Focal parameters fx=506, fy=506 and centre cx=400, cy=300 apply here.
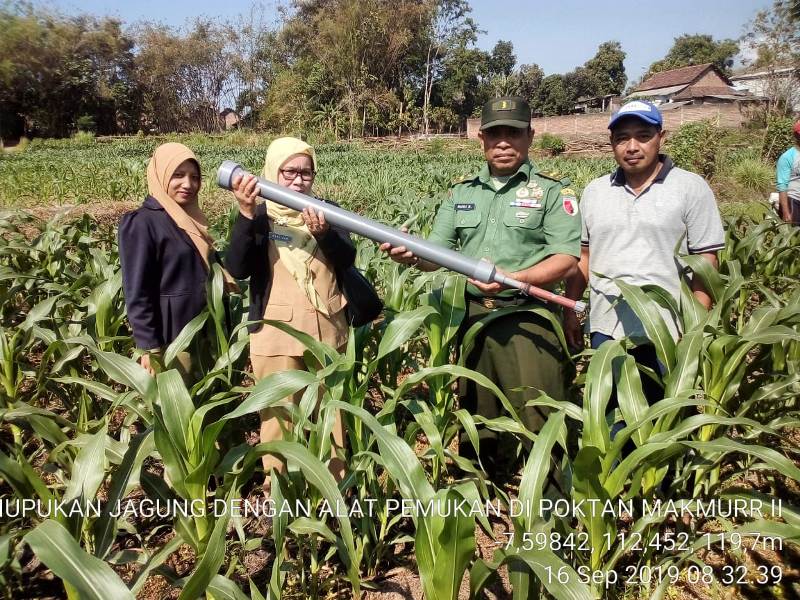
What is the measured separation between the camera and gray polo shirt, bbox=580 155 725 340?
1.88 m

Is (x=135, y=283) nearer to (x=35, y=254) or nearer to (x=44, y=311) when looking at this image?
(x=44, y=311)

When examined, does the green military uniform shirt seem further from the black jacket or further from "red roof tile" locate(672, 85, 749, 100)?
"red roof tile" locate(672, 85, 749, 100)

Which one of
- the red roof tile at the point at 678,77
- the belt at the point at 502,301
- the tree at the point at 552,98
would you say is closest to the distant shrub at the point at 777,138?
the belt at the point at 502,301

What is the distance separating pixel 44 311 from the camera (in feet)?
7.59

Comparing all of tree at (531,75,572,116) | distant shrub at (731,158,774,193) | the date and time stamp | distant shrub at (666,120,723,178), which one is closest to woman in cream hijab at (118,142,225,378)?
the date and time stamp

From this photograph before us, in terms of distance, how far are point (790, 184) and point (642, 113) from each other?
11.8ft

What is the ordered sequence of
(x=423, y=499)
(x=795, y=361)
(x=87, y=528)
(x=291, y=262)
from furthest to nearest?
(x=795, y=361) < (x=291, y=262) < (x=87, y=528) < (x=423, y=499)

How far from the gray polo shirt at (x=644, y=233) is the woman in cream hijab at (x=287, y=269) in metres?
1.01

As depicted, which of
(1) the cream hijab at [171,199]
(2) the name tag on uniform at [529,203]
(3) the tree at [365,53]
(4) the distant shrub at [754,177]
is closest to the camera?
(2) the name tag on uniform at [529,203]

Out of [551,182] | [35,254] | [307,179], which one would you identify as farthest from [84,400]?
[551,182]

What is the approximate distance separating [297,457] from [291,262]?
876 millimetres

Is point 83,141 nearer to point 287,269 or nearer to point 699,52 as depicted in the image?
point 287,269

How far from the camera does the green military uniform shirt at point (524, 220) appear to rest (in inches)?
74.9

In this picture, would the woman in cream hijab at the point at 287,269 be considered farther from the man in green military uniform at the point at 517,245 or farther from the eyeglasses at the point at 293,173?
the man in green military uniform at the point at 517,245
